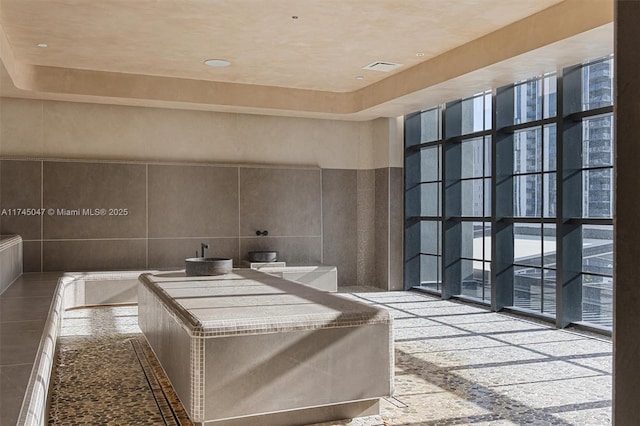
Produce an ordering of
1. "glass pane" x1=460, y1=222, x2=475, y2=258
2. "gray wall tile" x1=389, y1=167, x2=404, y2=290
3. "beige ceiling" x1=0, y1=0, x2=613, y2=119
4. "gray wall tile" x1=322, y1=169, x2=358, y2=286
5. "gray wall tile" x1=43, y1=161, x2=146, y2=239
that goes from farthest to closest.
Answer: "gray wall tile" x1=322, y1=169, x2=358, y2=286 → "gray wall tile" x1=389, y1=167, x2=404, y2=290 → "glass pane" x1=460, y1=222, x2=475, y2=258 → "gray wall tile" x1=43, y1=161, x2=146, y2=239 → "beige ceiling" x1=0, y1=0, x2=613, y2=119

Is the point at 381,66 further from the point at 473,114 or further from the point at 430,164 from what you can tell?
the point at 430,164

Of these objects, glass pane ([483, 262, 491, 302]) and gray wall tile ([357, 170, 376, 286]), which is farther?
gray wall tile ([357, 170, 376, 286])

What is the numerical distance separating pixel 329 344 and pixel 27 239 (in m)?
6.08

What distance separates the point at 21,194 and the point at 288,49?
411 cm

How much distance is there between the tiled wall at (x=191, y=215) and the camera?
7953 mm

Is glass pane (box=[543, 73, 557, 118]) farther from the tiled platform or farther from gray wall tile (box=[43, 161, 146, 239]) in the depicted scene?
the tiled platform

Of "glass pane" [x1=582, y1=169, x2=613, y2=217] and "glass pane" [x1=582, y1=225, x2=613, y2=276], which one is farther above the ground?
"glass pane" [x1=582, y1=169, x2=613, y2=217]

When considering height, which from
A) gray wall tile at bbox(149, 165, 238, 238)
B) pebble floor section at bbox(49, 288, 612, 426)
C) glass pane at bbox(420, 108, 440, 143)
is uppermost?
glass pane at bbox(420, 108, 440, 143)

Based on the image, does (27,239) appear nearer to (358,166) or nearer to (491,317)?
(358,166)

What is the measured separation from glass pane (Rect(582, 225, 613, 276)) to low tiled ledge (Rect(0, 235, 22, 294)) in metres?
5.99

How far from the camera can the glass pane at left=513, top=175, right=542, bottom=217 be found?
23.1ft

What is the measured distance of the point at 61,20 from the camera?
5.67 m

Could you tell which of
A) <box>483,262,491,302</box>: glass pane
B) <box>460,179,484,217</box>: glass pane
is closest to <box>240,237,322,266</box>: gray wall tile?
<box>460,179,484,217</box>: glass pane

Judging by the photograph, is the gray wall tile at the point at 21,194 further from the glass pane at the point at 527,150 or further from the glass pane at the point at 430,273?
the glass pane at the point at 527,150
